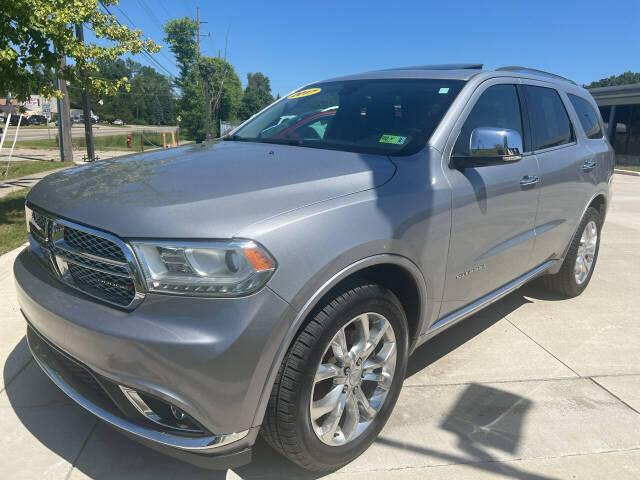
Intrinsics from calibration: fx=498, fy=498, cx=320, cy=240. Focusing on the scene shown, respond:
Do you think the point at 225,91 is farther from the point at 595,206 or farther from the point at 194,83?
the point at 595,206

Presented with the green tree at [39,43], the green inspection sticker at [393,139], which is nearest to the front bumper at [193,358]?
the green inspection sticker at [393,139]

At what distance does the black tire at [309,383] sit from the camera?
1896 millimetres

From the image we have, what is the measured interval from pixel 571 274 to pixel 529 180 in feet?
5.10

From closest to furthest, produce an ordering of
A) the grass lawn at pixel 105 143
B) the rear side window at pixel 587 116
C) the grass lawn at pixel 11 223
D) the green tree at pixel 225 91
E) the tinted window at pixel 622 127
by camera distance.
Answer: the rear side window at pixel 587 116 → the grass lawn at pixel 11 223 → the tinted window at pixel 622 127 → the grass lawn at pixel 105 143 → the green tree at pixel 225 91

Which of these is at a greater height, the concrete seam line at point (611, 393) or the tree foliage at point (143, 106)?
the tree foliage at point (143, 106)

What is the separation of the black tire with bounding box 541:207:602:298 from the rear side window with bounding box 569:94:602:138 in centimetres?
69

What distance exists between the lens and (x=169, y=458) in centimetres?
232

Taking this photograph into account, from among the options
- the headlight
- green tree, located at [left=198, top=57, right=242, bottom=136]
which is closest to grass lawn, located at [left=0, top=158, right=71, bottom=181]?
the headlight

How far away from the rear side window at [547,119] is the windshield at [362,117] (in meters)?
0.88

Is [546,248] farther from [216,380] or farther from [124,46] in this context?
[124,46]

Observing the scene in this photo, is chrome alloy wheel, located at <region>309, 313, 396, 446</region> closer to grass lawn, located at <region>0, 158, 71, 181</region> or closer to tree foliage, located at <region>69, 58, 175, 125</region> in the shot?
grass lawn, located at <region>0, 158, 71, 181</region>

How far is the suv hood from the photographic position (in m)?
1.81

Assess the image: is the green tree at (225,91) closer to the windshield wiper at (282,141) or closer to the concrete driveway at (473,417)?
the windshield wiper at (282,141)

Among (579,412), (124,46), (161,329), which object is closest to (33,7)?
(124,46)
